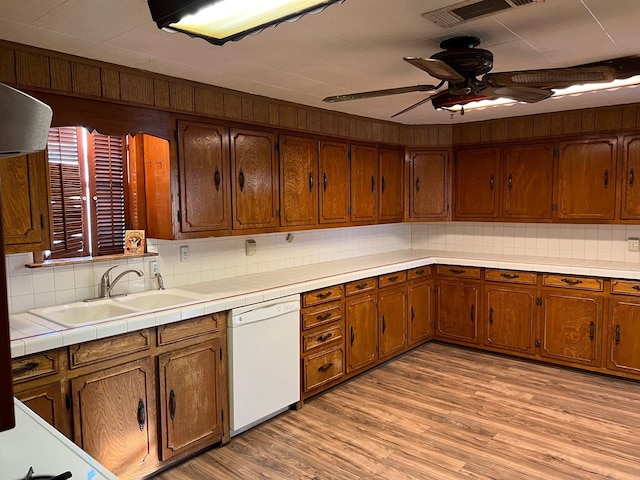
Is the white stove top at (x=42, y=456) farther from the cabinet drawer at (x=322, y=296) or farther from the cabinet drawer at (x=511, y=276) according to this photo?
the cabinet drawer at (x=511, y=276)

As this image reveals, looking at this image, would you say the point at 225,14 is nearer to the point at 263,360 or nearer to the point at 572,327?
the point at 263,360

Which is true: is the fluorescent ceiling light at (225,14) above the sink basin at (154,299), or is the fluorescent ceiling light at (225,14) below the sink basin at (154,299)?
above

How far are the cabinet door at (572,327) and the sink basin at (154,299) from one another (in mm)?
3133

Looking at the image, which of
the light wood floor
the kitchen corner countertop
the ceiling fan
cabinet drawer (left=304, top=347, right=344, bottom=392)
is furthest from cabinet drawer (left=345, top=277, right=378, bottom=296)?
the ceiling fan

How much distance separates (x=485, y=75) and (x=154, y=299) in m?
2.42

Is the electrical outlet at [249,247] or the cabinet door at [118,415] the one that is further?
the electrical outlet at [249,247]

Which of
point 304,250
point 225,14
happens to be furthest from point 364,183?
point 225,14

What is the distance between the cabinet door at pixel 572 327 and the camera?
4.06 meters

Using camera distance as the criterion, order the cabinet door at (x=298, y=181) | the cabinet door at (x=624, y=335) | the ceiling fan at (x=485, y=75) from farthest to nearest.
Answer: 1. the cabinet door at (x=624, y=335)
2. the cabinet door at (x=298, y=181)
3. the ceiling fan at (x=485, y=75)

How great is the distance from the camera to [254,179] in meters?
3.53

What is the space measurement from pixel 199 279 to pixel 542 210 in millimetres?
3233

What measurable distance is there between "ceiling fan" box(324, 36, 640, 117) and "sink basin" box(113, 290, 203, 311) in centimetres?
159

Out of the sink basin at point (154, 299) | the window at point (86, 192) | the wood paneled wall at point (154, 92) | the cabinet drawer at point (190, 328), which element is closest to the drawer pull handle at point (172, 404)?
the cabinet drawer at point (190, 328)

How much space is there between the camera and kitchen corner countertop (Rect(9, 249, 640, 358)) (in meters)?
2.26
